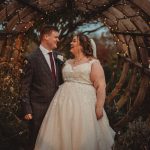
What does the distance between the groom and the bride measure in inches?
5.2

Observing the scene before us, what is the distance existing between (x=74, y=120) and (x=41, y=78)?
0.78 metres

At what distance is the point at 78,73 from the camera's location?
7.66 metres

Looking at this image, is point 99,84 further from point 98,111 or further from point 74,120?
point 74,120

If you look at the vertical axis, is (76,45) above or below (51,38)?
below

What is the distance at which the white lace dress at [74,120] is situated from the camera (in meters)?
7.59

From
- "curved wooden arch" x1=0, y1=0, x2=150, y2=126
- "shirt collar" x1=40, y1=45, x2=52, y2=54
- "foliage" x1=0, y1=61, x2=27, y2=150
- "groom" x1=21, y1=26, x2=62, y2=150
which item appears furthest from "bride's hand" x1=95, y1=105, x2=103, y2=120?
"foliage" x1=0, y1=61, x2=27, y2=150

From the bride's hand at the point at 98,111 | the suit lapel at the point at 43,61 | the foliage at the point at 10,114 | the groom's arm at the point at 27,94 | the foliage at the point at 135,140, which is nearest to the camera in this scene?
the groom's arm at the point at 27,94

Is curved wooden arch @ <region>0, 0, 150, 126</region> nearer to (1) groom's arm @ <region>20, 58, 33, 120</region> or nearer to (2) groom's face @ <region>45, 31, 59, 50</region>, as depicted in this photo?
(2) groom's face @ <region>45, 31, 59, 50</region>

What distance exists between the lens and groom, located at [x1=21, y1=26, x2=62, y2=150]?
760 cm

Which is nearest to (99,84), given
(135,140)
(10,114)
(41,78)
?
(41,78)

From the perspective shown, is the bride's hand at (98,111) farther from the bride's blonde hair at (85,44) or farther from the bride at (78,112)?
the bride's blonde hair at (85,44)

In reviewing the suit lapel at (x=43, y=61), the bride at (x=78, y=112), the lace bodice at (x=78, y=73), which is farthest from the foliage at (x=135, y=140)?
the suit lapel at (x=43, y=61)

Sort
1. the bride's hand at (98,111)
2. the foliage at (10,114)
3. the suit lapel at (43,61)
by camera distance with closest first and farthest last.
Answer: the bride's hand at (98,111)
the suit lapel at (43,61)
the foliage at (10,114)

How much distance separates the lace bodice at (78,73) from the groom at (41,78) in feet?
0.56
